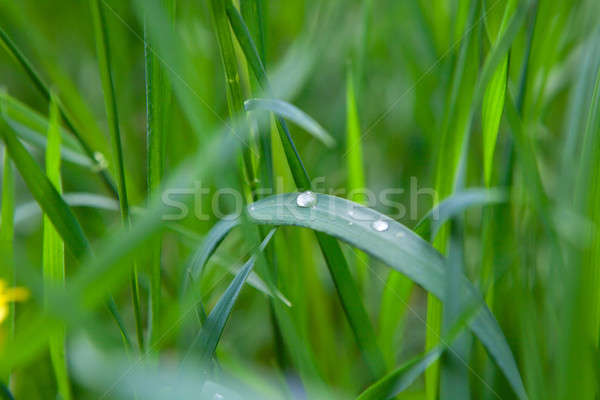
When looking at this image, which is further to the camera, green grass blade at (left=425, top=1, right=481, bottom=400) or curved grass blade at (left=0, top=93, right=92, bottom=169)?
curved grass blade at (left=0, top=93, right=92, bottom=169)

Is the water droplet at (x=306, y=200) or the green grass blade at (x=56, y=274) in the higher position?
the water droplet at (x=306, y=200)

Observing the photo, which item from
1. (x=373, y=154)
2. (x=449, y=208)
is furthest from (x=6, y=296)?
(x=373, y=154)

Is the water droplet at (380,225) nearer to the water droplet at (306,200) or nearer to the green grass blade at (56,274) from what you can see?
the water droplet at (306,200)

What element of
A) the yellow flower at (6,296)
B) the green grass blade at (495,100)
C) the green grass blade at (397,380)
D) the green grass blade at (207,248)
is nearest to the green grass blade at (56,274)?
the yellow flower at (6,296)

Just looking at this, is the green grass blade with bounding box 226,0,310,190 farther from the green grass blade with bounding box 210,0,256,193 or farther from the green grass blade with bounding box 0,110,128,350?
the green grass blade with bounding box 0,110,128,350

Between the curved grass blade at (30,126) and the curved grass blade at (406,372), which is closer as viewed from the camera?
the curved grass blade at (406,372)

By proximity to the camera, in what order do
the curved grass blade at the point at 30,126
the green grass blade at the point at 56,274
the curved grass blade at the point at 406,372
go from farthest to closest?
the curved grass blade at the point at 30,126
the green grass blade at the point at 56,274
the curved grass blade at the point at 406,372

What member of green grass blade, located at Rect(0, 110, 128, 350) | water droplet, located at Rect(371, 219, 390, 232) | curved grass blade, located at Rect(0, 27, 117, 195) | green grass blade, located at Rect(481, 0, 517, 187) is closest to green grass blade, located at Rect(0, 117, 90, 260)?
green grass blade, located at Rect(0, 110, 128, 350)

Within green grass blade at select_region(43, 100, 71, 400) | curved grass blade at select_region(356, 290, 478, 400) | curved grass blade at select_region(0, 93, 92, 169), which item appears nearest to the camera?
curved grass blade at select_region(356, 290, 478, 400)
